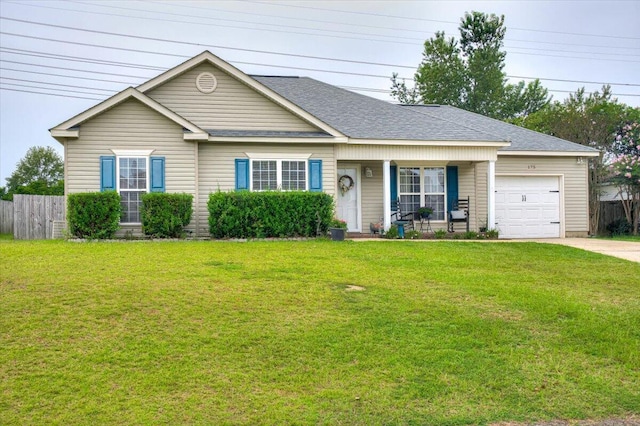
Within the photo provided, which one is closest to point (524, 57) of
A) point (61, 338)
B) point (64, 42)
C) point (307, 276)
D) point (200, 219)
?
point (64, 42)

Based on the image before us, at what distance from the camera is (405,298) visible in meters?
7.87

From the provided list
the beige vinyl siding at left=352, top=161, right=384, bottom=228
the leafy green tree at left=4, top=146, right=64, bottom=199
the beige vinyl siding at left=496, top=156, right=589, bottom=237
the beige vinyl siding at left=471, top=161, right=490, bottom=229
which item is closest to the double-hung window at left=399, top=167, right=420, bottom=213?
the beige vinyl siding at left=352, top=161, right=384, bottom=228

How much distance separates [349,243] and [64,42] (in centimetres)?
1967

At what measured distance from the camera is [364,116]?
730 inches

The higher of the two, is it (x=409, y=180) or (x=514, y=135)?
(x=514, y=135)

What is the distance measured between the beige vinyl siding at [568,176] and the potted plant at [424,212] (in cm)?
315

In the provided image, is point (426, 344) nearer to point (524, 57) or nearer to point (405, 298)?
point (405, 298)

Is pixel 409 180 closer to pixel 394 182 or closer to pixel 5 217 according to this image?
pixel 394 182

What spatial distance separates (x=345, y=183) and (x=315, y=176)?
1929mm

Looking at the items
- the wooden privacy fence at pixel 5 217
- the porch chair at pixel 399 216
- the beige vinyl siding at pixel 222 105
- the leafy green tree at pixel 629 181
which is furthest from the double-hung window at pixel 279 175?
the wooden privacy fence at pixel 5 217

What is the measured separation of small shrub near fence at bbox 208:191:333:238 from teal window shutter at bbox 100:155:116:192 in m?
2.56

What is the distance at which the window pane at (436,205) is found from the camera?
18.2 m

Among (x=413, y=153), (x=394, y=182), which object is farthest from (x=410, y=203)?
(x=413, y=153)

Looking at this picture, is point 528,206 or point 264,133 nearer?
point 264,133
